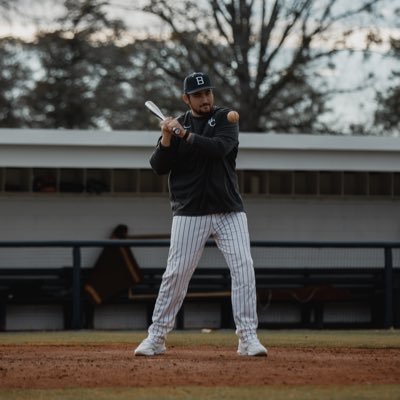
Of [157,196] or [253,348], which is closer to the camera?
[253,348]

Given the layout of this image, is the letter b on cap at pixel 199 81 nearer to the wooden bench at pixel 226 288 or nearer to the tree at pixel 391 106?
the wooden bench at pixel 226 288

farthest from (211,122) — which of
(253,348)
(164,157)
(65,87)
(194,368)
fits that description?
(65,87)

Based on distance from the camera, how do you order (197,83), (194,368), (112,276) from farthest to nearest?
(112,276) < (197,83) < (194,368)

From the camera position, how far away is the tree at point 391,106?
27078 mm

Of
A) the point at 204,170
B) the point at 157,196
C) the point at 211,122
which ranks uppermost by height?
the point at 211,122

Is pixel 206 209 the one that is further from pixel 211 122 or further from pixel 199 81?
pixel 199 81

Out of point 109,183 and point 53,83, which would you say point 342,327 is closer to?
point 109,183

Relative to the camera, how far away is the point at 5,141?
1480cm

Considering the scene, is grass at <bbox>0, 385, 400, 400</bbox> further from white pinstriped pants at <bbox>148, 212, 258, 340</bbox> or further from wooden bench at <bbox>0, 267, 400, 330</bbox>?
wooden bench at <bbox>0, 267, 400, 330</bbox>

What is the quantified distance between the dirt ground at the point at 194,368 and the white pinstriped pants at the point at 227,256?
0.31 metres

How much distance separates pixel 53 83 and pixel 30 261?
30017 millimetres

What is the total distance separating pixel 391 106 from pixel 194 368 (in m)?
24.6

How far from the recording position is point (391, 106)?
31.0 metres

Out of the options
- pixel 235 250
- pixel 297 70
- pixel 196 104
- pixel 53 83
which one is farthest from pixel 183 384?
pixel 53 83
